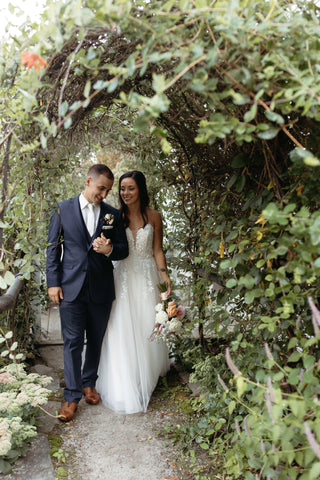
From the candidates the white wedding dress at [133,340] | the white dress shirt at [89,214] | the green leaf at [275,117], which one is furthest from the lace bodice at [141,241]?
the green leaf at [275,117]

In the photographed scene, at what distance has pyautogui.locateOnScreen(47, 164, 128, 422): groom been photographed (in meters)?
3.09

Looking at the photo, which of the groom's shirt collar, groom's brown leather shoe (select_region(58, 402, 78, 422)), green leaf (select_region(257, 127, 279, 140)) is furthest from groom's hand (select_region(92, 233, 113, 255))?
green leaf (select_region(257, 127, 279, 140))

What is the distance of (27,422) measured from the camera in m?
2.51

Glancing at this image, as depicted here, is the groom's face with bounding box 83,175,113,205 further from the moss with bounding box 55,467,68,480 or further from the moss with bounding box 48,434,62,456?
the moss with bounding box 55,467,68,480

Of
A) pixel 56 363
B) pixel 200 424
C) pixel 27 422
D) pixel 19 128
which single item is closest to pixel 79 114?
pixel 19 128

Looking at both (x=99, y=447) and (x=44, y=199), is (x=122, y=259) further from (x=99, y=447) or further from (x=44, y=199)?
(x=99, y=447)

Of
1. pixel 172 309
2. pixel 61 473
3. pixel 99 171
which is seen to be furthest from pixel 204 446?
pixel 99 171

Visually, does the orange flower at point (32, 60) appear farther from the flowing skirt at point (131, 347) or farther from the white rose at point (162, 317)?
the flowing skirt at point (131, 347)

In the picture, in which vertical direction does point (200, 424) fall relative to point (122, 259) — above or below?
below

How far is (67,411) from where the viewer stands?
3.06m

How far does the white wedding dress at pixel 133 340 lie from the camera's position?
338 centimetres

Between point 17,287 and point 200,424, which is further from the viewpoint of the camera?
point 17,287

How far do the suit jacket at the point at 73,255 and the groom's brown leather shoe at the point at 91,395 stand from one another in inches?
31.8

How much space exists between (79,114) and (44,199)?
0.57m
